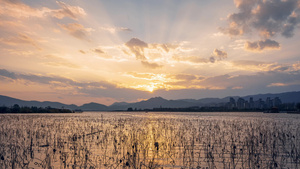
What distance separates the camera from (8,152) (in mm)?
15719

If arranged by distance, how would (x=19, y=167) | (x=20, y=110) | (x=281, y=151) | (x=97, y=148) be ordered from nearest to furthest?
1. (x=19, y=167)
2. (x=281, y=151)
3. (x=97, y=148)
4. (x=20, y=110)

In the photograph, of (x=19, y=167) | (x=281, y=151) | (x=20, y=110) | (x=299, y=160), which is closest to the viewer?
(x=19, y=167)

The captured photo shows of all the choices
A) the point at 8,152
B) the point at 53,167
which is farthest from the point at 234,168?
the point at 8,152

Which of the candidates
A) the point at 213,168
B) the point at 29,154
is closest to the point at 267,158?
the point at 213,168

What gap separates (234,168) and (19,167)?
1206 centimetres

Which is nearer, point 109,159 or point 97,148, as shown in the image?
point 109,159

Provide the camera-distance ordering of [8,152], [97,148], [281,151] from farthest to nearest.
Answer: [97,148]
[281,151]
[8,152]

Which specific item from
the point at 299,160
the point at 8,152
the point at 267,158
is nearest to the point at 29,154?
the point at 8,152

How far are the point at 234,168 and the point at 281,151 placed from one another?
23.4 feet

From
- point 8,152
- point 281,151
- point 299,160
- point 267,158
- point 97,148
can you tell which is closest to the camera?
point 299,160

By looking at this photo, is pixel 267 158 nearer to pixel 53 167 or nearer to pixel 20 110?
pixel 53 167

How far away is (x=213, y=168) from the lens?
39.6ft

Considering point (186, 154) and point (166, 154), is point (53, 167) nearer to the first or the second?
point (166, 154)

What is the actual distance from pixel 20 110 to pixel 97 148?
435 feet
